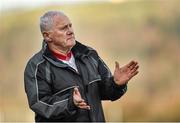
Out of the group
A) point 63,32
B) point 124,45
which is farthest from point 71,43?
point 124,45

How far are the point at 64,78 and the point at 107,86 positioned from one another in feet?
0.69

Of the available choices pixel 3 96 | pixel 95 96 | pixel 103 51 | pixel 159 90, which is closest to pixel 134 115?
pixel 159 90

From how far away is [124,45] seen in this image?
536cm

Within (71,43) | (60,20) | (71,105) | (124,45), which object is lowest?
(124,45)

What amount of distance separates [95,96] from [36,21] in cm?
287

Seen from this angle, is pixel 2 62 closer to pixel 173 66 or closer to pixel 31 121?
pixel 31 121

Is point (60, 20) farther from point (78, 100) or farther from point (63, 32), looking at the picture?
point (78, 100)

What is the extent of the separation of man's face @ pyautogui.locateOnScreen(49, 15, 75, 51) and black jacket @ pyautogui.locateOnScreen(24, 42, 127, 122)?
72mm

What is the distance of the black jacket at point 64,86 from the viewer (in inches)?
97.0

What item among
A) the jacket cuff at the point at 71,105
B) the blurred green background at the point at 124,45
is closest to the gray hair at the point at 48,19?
the jacket cuff at the point at 71,105

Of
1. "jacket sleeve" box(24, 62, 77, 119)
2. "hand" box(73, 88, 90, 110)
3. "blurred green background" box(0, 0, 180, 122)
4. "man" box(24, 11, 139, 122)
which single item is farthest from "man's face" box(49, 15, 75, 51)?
"blurred green background" box(0, 0, 180, 122)

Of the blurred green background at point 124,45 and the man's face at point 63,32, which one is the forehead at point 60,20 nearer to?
the man's face at point 63,32

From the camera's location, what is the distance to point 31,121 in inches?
217

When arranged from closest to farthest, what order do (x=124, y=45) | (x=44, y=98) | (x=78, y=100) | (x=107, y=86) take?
(x=78, y=100) → (x=44, y=98) → (x=107, y=86) → (x=124, y=45)
